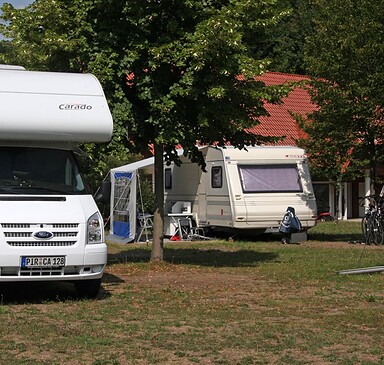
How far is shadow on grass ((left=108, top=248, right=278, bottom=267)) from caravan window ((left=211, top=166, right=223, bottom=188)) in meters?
3.65

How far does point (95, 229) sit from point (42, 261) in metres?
0.86

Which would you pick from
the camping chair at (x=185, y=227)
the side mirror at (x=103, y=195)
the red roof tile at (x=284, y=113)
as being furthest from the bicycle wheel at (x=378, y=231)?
the red roof tile at (x=284, y=113)

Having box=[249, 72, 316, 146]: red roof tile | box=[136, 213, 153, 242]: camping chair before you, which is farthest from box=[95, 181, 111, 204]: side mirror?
box=[249, 72, 316, 146]: red roof tile

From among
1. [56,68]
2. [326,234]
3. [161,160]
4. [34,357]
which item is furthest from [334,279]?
[326,234]

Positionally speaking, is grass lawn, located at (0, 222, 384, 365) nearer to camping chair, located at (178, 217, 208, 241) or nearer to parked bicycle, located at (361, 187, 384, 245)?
parked bicycle, located at (361, 187, 384, 245)

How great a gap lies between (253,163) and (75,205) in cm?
1423

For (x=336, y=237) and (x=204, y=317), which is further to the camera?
(x=336, y=237)

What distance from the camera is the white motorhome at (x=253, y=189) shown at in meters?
24.5

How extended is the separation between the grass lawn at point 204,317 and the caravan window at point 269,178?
7722mm

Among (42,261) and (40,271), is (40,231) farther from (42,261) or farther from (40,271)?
(40,271)

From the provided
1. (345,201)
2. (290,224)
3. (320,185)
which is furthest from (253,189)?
(345,201)

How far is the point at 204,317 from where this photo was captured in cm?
1023

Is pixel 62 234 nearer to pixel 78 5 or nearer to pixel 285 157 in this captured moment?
pixel 78 5

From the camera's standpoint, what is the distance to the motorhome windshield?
1153 cm
